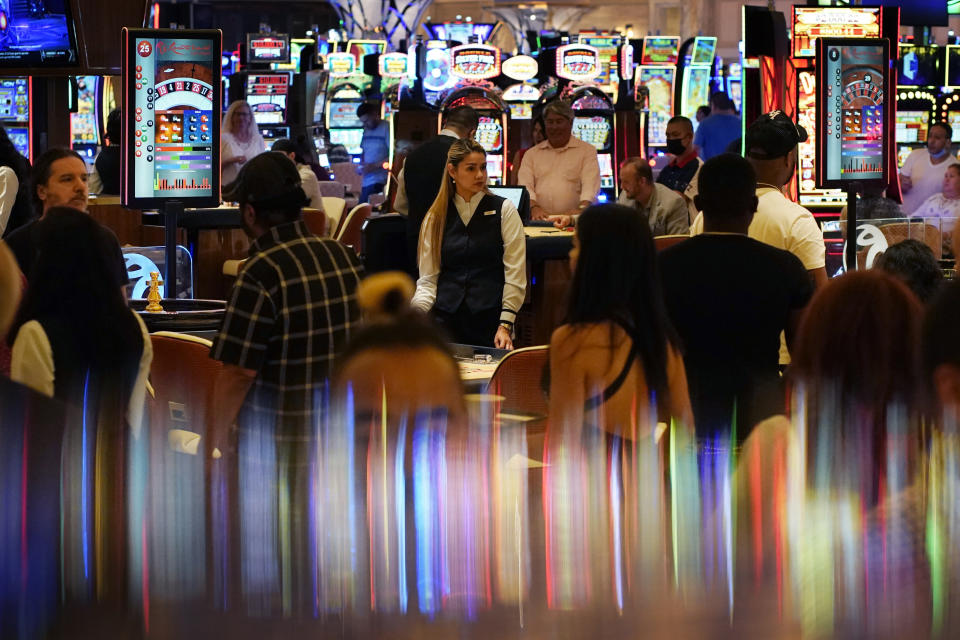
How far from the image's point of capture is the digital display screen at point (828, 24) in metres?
7.92

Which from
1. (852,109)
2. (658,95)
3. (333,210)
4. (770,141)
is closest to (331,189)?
(658,95)

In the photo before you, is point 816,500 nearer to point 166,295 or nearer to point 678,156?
point 166,295

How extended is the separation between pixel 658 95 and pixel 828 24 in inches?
299

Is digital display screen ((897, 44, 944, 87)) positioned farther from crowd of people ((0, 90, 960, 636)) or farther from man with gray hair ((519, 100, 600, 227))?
crowd of people ((0, 90, 960, 636))

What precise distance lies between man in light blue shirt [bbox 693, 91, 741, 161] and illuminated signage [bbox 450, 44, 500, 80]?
213cm

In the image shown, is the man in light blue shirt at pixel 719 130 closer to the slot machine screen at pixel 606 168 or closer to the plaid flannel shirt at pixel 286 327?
the slot machine screen at pixel 606 168

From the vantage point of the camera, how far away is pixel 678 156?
877 centimetres

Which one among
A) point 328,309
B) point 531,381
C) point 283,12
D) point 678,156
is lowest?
point 531,381

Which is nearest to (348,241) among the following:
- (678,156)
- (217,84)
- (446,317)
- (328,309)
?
(678,156)

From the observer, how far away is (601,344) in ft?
8.01

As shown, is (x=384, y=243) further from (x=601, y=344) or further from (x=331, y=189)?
(x=331, y=189)

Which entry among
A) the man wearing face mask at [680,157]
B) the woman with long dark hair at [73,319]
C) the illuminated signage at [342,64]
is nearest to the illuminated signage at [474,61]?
the illuminated signage at [342,64]

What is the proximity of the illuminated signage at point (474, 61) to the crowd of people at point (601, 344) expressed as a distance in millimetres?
9382

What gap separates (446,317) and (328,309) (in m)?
2.21
